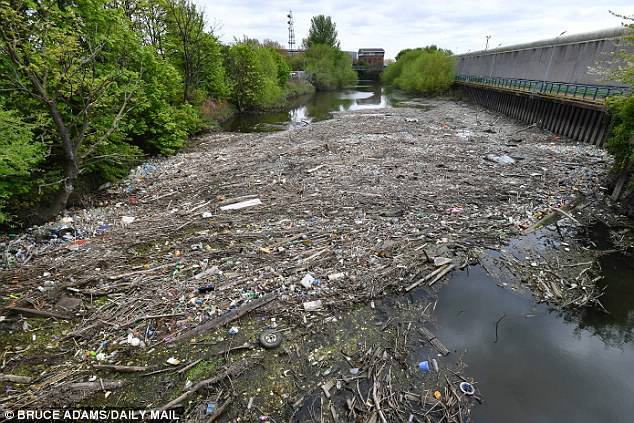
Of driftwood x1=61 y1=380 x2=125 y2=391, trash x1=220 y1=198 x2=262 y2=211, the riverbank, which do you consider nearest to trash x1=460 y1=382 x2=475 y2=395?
the riverbank

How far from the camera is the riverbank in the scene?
432cm

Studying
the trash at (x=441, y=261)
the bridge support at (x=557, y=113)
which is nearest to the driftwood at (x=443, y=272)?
the trash at (x=441, y=261)

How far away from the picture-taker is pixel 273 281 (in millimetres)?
6234

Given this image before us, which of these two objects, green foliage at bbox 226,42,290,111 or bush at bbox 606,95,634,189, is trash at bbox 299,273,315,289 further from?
green foliage at bbox 226,42,290,111

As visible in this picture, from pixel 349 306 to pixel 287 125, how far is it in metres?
23.4

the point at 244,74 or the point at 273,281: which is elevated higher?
the point at 244,74

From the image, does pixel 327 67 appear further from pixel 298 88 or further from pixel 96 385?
pixel 96 385

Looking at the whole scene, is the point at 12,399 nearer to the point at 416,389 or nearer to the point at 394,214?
the point at 416,389

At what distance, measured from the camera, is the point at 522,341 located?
5.44 m

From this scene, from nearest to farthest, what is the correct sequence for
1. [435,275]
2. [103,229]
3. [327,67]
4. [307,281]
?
[307,281], [435,275], [103,229], [327,67]

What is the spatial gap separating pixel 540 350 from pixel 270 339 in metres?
4.69

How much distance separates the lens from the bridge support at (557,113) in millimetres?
17453

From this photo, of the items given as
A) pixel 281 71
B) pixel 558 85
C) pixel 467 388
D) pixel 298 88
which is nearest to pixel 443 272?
pixel 467 388

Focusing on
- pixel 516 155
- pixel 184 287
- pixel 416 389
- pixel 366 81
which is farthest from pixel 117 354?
pixel 366 81
